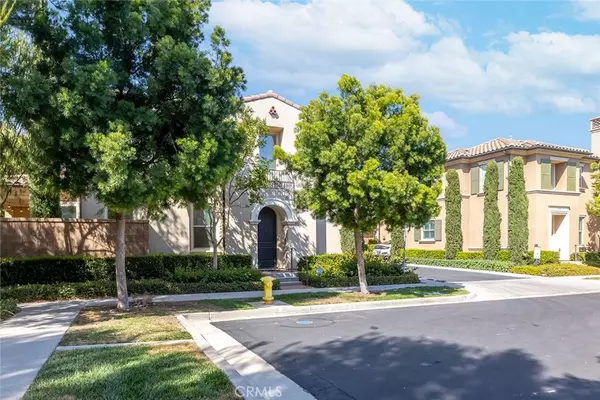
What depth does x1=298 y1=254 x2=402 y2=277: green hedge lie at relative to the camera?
672 inches

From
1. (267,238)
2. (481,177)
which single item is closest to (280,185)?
(267,238)

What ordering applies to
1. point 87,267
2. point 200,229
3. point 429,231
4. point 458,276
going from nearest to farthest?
1. point 87,267
2. point 200,229
3. point 458,276
4. point 429,231

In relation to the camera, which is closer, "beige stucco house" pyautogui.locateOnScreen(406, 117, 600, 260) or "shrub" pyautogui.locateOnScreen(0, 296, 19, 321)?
"shrub" pyautogui.locateOnScreen(0, 296, 19, 321)

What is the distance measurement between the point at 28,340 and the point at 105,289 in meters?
5.46

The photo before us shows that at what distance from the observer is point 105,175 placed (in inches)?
364

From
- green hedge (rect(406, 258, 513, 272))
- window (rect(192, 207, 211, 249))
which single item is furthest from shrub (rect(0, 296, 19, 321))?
green hedge (rect(406, 258, 513, 272))

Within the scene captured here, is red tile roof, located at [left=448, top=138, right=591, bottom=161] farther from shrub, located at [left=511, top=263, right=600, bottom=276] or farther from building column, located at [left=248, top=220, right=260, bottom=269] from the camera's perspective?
building column, located at [left=248, top=220, right=260, bottom=269]

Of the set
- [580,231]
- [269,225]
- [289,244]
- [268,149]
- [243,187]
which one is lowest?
[289,244]

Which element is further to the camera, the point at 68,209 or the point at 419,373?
the point at 68,209

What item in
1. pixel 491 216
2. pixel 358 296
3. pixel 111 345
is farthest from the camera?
pixel 491 216

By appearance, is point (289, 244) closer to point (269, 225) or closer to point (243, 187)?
point (269, 225)

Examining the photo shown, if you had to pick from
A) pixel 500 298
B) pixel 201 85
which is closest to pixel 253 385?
pixel 201 85

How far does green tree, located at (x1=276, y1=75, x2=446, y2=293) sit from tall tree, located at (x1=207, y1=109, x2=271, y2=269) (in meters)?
2.34

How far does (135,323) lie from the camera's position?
9.60m
